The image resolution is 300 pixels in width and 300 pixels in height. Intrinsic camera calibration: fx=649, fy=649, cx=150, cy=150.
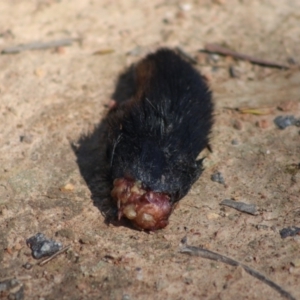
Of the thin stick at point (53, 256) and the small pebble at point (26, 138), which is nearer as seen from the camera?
the thin stick at point (53, 256)

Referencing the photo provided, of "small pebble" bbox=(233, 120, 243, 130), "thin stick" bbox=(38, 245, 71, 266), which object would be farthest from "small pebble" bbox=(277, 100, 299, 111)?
"thin stick" bbox=(38, 245, 71, 266)

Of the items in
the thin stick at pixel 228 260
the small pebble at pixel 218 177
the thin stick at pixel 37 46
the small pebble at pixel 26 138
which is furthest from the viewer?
the thin stick at pixel 37 46

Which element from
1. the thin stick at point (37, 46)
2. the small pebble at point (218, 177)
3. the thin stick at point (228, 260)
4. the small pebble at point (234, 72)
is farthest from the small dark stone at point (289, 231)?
the thin stick at point (37, 46)

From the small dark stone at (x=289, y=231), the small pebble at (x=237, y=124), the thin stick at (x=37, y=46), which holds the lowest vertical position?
the small pebble at (x=237, y=124)

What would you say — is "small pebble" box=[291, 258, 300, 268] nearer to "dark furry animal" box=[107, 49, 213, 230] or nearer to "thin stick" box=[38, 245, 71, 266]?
"dark furry animal" box=[107, 49, 213, 230]

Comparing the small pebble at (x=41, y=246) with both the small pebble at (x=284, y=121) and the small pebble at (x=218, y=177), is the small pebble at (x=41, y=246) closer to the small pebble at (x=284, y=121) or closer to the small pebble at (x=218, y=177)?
the small pebble at (x=218, y=177)

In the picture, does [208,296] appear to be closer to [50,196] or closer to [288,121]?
[50,196]
